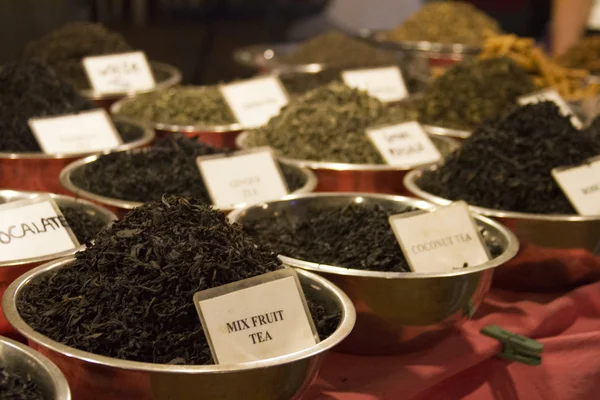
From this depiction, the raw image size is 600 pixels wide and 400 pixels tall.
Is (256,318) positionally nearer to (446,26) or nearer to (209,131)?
(209,131)

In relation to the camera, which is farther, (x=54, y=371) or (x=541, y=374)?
(x=541, y=374)

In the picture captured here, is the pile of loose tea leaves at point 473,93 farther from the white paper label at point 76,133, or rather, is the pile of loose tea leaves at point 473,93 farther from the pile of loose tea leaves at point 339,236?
the white paper label at point 76,133

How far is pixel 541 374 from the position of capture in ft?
5.09

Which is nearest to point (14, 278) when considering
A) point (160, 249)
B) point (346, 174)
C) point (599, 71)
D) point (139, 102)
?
point (160, 249)

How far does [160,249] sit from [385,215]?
555 millimetres

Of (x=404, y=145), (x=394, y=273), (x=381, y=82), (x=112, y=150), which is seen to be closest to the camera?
(x=394, y=273)

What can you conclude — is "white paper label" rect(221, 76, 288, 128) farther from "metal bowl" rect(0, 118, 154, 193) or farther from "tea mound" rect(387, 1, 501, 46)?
"tea mound" rect(387, 1, 501, 46)

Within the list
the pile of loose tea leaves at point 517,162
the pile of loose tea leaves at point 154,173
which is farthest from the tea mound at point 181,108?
the pile of loose tea leaves at point 517,162

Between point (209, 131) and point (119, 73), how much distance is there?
54 centimetres

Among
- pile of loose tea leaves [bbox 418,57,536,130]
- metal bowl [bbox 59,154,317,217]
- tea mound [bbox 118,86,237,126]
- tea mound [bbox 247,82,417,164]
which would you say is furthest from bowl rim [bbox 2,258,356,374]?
pile of loose tea leaves [bbox 418,57,536,130]

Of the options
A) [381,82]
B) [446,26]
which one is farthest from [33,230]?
[446,26]

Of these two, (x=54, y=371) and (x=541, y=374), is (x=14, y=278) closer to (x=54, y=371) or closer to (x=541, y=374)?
(x=54, y=371)

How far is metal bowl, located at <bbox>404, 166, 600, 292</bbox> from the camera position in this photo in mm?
1647

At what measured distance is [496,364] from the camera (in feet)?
4.98
